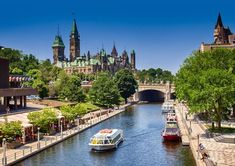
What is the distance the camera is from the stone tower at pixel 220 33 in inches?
6250

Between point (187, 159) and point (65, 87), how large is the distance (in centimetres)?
8877

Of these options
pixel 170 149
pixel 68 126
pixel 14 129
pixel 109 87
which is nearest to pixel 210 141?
pixel 170 149

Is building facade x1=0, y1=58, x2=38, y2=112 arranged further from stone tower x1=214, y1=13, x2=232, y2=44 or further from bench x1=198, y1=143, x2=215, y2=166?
stone tower x1=214, y1=13, x2=232, y2=44

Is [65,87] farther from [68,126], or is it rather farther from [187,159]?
[187,159]

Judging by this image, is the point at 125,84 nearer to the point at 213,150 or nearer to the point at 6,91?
the point at 6,91

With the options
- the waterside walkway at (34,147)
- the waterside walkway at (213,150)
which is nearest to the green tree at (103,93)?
the waterside walkway at (34,147)

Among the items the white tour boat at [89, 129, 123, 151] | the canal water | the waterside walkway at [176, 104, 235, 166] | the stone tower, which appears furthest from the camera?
the stone tower

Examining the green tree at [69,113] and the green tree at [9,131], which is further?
the green tree at [69,113]

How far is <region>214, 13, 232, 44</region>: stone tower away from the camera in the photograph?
158750 millimetres

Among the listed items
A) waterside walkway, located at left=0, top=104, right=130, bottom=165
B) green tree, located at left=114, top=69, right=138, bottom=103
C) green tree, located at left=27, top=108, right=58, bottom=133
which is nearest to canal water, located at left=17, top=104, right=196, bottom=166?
waterside walkway, located at left=0, top=104, right=130, bottom=165

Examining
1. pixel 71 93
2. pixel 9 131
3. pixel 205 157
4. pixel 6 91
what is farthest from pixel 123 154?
pixel 71 93

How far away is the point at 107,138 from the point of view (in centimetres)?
5900

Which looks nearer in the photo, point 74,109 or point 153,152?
point 153,152

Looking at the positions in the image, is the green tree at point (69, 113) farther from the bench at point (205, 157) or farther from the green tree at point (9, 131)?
the bench at point (205, 157)
